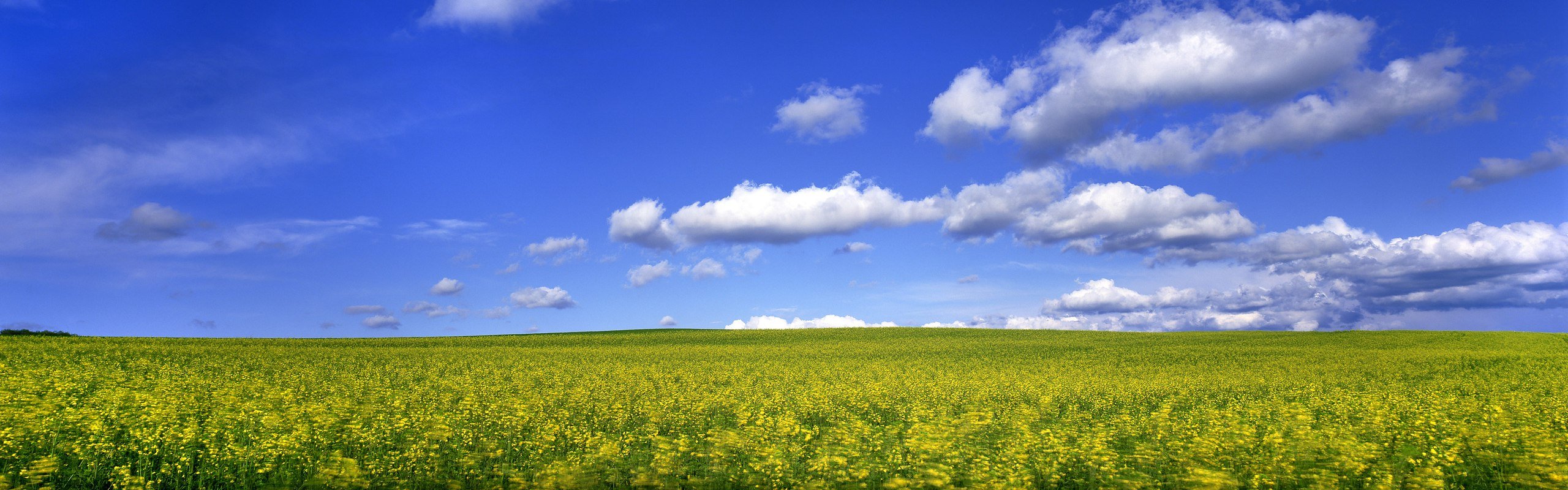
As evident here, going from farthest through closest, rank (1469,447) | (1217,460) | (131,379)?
(131,379) → (1469,447) → (1217,460)

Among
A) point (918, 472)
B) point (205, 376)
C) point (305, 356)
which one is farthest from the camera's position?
point (305, 356)

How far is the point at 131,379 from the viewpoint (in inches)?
832

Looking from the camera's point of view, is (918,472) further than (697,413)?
No

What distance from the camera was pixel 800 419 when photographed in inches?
728

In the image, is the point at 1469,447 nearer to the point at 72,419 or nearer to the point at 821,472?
the point at 821,472

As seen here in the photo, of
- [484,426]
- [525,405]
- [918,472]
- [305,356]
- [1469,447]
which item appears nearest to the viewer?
[918,472]

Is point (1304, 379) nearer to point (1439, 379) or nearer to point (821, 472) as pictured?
point (1439, 379)

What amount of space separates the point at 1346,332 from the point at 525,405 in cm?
7537

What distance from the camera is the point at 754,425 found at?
1664 cm

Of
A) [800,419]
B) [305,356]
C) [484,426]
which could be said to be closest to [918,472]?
[800,419]

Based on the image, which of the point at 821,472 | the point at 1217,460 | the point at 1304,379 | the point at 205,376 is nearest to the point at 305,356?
the point at 205,376

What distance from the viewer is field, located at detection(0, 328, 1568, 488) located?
1206 centimetres

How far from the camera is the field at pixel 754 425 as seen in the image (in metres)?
12.1

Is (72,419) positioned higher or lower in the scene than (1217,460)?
higher
